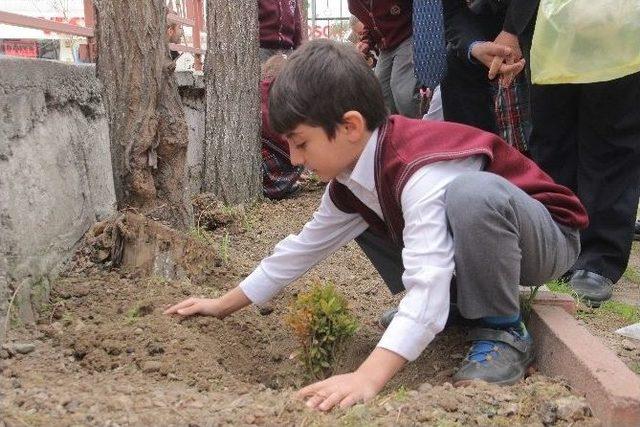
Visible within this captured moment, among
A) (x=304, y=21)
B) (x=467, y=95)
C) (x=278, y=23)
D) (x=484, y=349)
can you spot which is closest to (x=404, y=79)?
(x=467, y=95)

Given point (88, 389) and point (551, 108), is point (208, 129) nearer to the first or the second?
point (551, 108)

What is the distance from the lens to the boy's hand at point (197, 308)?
2.59 metres

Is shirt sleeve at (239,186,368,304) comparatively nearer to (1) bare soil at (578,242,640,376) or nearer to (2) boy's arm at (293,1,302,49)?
(1) bare soil at (578,242,640,376)

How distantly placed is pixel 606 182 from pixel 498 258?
1354 millimetres

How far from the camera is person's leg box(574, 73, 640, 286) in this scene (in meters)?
3.19

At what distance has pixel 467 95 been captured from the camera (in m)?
3.87

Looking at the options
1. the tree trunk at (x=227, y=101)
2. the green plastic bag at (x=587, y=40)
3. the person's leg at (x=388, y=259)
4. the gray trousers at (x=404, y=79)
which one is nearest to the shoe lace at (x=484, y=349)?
the person's leg at (x=388, y=259)

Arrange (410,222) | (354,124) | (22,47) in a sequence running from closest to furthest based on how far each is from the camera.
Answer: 1. (410,222)
2. (354,124)
3. (22,47)

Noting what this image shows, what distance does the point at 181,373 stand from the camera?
7.34ft

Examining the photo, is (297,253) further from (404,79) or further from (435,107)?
(404,79)

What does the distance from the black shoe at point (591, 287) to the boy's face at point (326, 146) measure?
1427 mm

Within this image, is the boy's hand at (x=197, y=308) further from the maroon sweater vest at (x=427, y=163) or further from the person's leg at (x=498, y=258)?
the person's leg at (x=498, y=258)

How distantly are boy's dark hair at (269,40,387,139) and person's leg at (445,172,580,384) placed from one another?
364mm

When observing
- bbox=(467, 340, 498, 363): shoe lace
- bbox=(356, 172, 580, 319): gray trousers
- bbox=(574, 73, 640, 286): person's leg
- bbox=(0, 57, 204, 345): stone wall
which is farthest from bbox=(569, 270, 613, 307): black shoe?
bbox=(0, 57, 204, 345): stone wall
